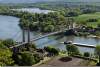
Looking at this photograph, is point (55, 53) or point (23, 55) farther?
point (55, 53)

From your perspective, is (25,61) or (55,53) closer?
(25,61)

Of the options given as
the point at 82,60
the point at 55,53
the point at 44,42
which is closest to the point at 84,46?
the point at 44,42

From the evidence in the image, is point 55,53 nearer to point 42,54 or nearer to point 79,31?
point 42,54

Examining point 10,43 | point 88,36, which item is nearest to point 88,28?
point 88,36

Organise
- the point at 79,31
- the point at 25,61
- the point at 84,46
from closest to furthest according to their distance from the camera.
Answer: the point at 25,61 → the point at 84,46 → the point at 79,31

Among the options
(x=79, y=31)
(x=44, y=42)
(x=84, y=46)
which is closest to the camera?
(x=84, y=46)

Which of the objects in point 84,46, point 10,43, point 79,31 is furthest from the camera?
point 79,31

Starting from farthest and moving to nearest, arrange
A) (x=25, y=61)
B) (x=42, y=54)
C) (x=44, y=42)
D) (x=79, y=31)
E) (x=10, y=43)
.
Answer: (x=79, y=31) → (x=44, y=42) → (x=10, y=43) → (x=42, y=54) → (x=25, y=61)

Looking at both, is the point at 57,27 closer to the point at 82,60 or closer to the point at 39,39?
the point at 39,39
